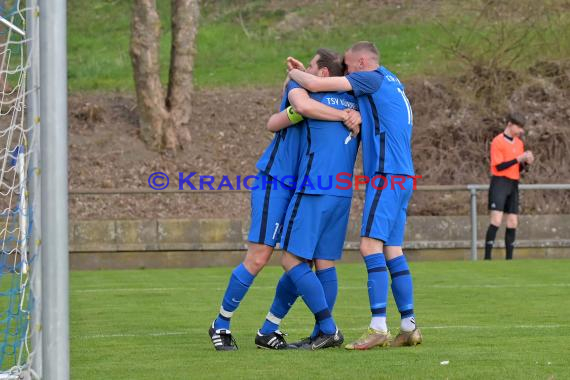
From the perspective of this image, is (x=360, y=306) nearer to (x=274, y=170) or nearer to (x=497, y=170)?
(x=274, y=170)

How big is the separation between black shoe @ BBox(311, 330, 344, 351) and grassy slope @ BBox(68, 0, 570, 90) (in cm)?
1608

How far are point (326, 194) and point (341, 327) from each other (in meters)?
1.83

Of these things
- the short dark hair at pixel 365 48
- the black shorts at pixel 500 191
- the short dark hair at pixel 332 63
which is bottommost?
the black shorts at pixel 500 191

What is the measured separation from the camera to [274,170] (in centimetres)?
797

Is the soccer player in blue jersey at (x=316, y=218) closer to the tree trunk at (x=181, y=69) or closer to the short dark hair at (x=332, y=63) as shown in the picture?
the short dark hair at (x=332, y=63)

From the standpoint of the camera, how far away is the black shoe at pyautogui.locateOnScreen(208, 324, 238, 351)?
310 inches

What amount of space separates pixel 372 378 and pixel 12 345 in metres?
2.32

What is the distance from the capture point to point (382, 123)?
8.01 m

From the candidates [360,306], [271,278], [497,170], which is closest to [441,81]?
[497,170]

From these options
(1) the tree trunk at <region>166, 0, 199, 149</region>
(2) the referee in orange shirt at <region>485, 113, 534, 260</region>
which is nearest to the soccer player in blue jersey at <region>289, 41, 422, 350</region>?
(2) the referee in orange shirt at <region>485, 113, 534, 260</region>

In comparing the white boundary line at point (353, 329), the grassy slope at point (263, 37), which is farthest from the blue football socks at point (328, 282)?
the grassy slope at point (263, 37)

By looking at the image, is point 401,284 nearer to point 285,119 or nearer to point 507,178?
point 285,119

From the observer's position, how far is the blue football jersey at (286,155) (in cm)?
798

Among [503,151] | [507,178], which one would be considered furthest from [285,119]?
[507,178]
